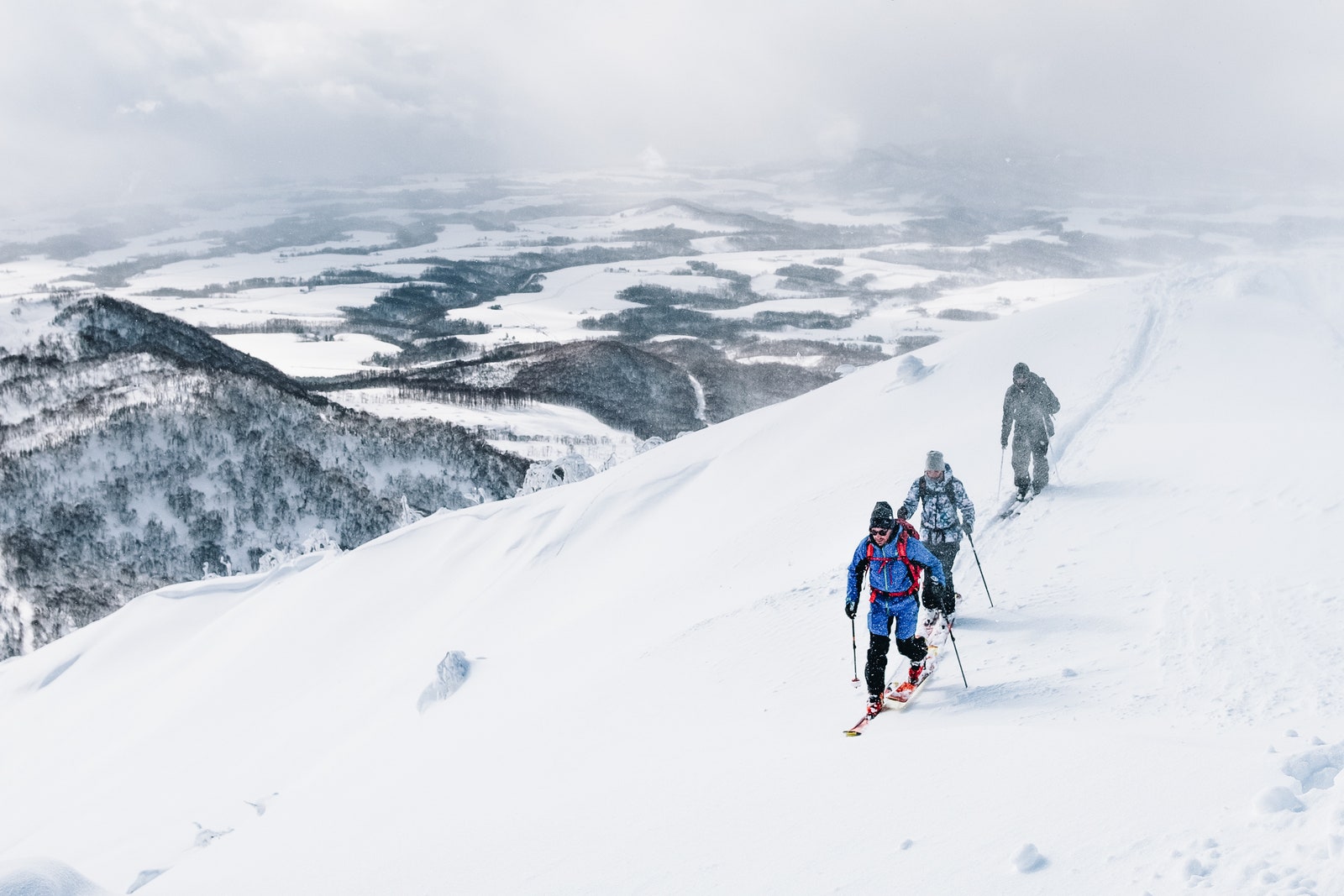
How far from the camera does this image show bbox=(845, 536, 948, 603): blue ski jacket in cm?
830

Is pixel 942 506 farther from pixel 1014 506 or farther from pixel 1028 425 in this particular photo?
pixel 1028 425

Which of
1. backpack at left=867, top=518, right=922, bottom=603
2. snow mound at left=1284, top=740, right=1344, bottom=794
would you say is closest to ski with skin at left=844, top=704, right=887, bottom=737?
backpack at left=867, top=518, right=922, bottom=603

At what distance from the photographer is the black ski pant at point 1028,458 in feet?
44.1

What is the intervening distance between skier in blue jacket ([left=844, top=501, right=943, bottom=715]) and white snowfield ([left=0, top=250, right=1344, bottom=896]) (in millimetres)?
550

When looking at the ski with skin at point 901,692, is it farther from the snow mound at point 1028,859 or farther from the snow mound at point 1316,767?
the snow mound at point 1316,767

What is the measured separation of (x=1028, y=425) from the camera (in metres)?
13.4

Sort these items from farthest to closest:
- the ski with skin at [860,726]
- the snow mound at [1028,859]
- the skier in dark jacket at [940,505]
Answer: the skier in dark jacket at [940,505], the ski with skin at [860,726], the snow mound at [1028,859]

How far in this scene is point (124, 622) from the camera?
2917 centimetres

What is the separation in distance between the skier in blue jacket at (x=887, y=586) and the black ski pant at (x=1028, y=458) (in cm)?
→ 577

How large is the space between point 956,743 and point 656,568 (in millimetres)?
11542

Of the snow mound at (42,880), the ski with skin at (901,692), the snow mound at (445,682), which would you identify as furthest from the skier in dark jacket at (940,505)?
the snow mound at (42,880)

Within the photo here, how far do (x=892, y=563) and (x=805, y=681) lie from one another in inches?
90.0

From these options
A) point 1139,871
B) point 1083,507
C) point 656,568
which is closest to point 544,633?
point 656,568

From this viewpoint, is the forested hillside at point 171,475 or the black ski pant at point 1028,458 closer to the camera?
the black ski pant at point 1028,458
